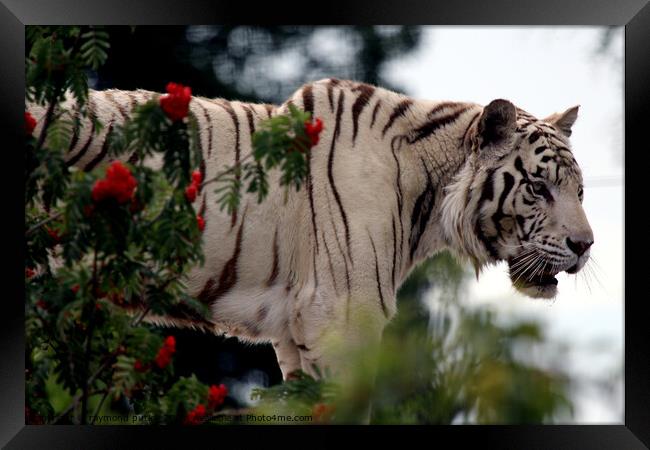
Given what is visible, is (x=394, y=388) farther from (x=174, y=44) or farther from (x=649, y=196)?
(x=174, y=44)

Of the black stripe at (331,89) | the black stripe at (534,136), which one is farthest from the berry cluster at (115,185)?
the black stripe at (534,136)

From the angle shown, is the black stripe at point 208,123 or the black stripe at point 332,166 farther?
the black stripe at point 208,123

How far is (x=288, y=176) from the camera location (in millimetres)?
3502

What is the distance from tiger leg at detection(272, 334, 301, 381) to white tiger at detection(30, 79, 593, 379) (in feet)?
0.03

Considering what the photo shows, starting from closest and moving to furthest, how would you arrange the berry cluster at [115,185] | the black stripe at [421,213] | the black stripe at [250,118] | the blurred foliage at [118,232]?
the berry cluster at [115,185] → the blurred foliage at [118,232] → the black stripe at [250,118] → the black stripe at [421,213]

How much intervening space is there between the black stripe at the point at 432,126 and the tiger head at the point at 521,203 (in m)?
0.22

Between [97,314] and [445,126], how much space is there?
244cm

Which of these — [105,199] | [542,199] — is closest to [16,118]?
[105,199]

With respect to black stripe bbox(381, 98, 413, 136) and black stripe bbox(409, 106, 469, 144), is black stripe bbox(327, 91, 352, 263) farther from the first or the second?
black stripe bbox(409, 106, 469, 144)

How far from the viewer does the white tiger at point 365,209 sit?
4.66 m

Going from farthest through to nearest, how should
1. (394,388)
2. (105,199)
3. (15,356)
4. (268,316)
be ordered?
(268,316) < (15,356) < (105,199) < (394,388)

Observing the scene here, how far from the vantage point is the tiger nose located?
4875mm

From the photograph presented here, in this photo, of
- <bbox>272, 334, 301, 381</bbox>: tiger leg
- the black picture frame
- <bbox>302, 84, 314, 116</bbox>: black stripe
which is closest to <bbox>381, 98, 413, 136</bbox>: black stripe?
<bbox>302, 84, 314, 116</bbox>: black stripe
